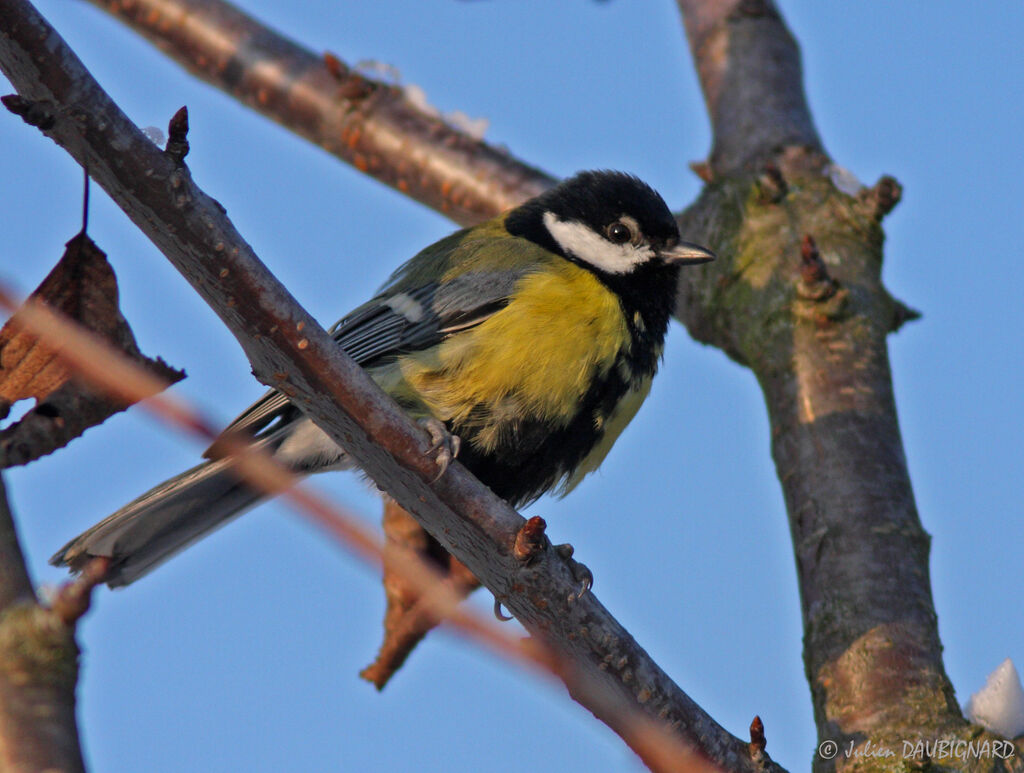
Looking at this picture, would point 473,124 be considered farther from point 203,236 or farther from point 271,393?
point 203,236

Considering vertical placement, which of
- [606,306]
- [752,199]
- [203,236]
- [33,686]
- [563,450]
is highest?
[752,199]

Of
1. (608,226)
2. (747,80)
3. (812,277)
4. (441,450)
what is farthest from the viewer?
(747,80)

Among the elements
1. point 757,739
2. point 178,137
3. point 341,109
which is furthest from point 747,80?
point 178,137

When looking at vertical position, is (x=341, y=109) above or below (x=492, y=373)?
above

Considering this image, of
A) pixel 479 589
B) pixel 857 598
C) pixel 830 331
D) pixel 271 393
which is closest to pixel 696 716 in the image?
pixel 857 598

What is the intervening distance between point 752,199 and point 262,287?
2701 millimetres

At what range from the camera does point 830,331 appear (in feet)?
12.5

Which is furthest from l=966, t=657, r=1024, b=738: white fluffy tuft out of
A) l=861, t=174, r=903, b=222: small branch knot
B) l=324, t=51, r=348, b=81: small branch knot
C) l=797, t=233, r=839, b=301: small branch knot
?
l=324, t=51, r=348, b=81: small branch knot

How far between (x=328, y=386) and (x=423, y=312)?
4.34 ft

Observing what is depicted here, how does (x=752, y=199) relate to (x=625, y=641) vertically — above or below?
above

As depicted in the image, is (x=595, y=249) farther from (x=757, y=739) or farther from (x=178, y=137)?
(x=178, y=137)

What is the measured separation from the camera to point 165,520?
3.27 meters

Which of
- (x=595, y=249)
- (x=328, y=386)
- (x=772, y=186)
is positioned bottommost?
(x=328, y=386)

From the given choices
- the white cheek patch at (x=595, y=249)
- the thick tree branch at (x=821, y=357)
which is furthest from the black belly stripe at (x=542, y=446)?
the thick tree branch at (x=821, y=357)
